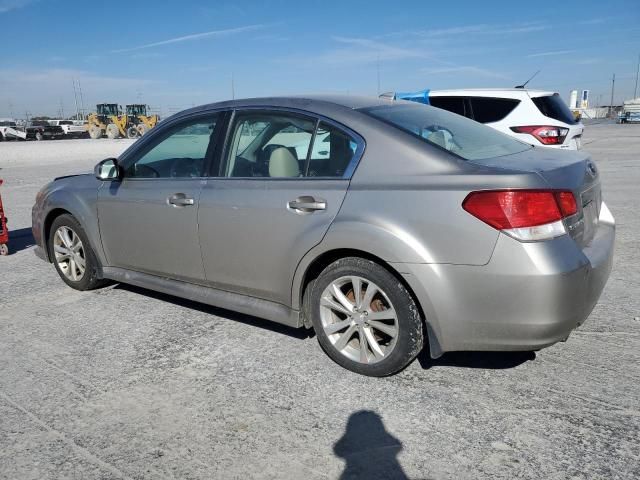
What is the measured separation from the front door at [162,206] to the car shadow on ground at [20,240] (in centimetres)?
293

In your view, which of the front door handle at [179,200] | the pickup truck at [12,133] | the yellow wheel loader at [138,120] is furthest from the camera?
the pickup truck at [12,133]

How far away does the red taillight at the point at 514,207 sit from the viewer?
260cm

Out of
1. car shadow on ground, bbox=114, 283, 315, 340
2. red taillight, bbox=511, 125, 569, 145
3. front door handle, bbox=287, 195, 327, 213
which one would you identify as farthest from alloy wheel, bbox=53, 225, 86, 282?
red taillight, bbox=511, 125, 569, 145

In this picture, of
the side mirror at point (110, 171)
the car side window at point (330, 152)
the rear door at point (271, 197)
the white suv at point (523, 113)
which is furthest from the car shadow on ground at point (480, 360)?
the white suv at point (523, 113)

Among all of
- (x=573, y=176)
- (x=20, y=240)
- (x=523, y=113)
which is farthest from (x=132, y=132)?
(x=573, y=176)

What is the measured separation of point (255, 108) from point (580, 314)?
91.9 inches

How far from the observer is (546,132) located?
27.7 feet

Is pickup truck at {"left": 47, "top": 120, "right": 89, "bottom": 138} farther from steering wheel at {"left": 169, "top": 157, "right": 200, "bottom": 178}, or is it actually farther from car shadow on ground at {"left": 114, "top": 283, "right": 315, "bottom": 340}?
steering wheel at {"left": 169, "top": 157, "right": 200, "bottom": 178}

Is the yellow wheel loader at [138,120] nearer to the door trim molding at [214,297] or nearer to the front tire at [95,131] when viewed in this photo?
the front tire at [95,131]

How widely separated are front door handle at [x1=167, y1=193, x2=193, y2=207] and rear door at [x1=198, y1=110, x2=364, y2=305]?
5.7 inches

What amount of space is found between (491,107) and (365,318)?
6.59m

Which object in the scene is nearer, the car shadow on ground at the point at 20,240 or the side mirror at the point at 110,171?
the side mirror at the point at 110,171

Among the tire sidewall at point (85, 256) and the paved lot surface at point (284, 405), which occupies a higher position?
the tire sidewall at point (85, 256)

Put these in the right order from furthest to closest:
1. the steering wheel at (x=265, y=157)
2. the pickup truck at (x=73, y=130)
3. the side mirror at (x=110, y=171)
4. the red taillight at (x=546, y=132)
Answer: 1. the pickup truck at (x=73, y=130)
2. the red taillight at (x=546, y=132)
3. the side mirror at (x=110, y=171)
4. the steering wheel at (x=265, y=157)
